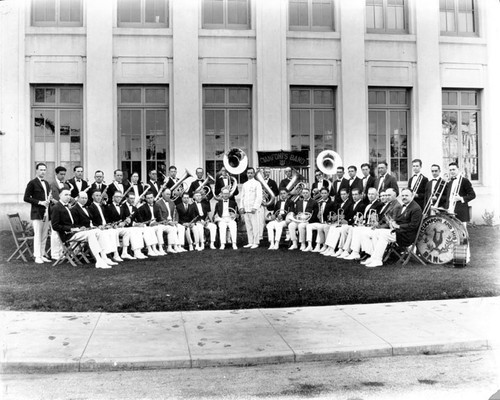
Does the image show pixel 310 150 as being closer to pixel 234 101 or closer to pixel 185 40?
pixel 234 101

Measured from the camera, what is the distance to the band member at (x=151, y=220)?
11961 mm

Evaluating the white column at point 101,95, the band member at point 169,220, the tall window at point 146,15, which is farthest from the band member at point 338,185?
the tall window at point 146,15

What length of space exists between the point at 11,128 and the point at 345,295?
11215mm

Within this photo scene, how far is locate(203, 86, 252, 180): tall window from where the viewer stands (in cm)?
1579

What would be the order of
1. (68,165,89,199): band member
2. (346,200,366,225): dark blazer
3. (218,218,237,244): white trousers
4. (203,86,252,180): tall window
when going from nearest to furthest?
(346,200,366,225): dark blazer → (68,165,89,199): band member → (218,218,237,244): white trousers → (203,86,252,180): tall window

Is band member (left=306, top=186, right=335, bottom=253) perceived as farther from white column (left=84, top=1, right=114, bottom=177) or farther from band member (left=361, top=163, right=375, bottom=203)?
white column (left=84, top=1, right=114, bottom=177)

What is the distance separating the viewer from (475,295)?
737cm

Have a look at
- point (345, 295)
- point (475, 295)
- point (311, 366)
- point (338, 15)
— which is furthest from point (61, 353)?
point (338, 15)

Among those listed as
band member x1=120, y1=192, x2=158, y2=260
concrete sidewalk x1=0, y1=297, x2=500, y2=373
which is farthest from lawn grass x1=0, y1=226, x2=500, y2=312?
band member x1=120, y1=192, x2=158, y2=260

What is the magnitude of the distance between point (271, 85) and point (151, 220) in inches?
228

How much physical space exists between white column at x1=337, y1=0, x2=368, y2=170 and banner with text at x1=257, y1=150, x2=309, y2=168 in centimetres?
97

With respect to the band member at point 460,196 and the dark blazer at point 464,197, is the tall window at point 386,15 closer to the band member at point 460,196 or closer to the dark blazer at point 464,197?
the band member at point 460,196

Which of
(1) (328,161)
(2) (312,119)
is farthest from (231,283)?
(2) (312,119)

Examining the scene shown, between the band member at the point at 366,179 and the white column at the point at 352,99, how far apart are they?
0.79m
